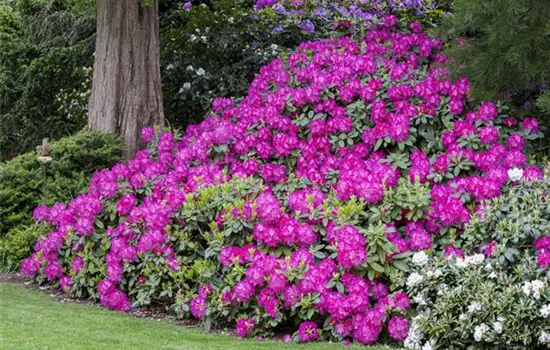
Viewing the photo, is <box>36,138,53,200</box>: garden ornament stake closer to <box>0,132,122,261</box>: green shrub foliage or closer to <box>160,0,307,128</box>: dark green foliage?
<box>0,132,122,261</box>: green shrub foliage

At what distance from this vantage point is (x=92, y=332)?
4660 millimetres

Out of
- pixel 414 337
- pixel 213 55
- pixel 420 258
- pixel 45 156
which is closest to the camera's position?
pixel 414 337

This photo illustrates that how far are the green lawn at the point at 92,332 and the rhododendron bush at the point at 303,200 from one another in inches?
9.8

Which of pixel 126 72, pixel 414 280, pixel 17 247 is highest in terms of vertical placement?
pixel 126 72

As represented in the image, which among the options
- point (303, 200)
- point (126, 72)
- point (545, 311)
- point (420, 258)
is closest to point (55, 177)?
point (126, 72)

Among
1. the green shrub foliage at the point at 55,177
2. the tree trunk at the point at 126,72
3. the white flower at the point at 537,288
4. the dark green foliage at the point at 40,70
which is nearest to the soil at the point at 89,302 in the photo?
the green shrub foliage at the point at 55,177

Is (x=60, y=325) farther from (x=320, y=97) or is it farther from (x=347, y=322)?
(x=320, y=97)

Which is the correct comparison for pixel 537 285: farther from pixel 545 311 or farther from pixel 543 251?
pixel 543 251

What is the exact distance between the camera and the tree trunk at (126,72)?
309 inches

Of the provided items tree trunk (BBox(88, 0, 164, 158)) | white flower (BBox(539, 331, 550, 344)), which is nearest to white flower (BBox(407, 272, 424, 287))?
white flower (BBox(539, 331, 550, 344))

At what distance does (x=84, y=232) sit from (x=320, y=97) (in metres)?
2.27

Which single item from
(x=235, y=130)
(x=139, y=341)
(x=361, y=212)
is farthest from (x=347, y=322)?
(x=235, y=130)

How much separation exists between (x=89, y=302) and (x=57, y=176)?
5.63ft

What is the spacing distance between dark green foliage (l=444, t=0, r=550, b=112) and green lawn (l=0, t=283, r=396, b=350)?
2562 millimetres
